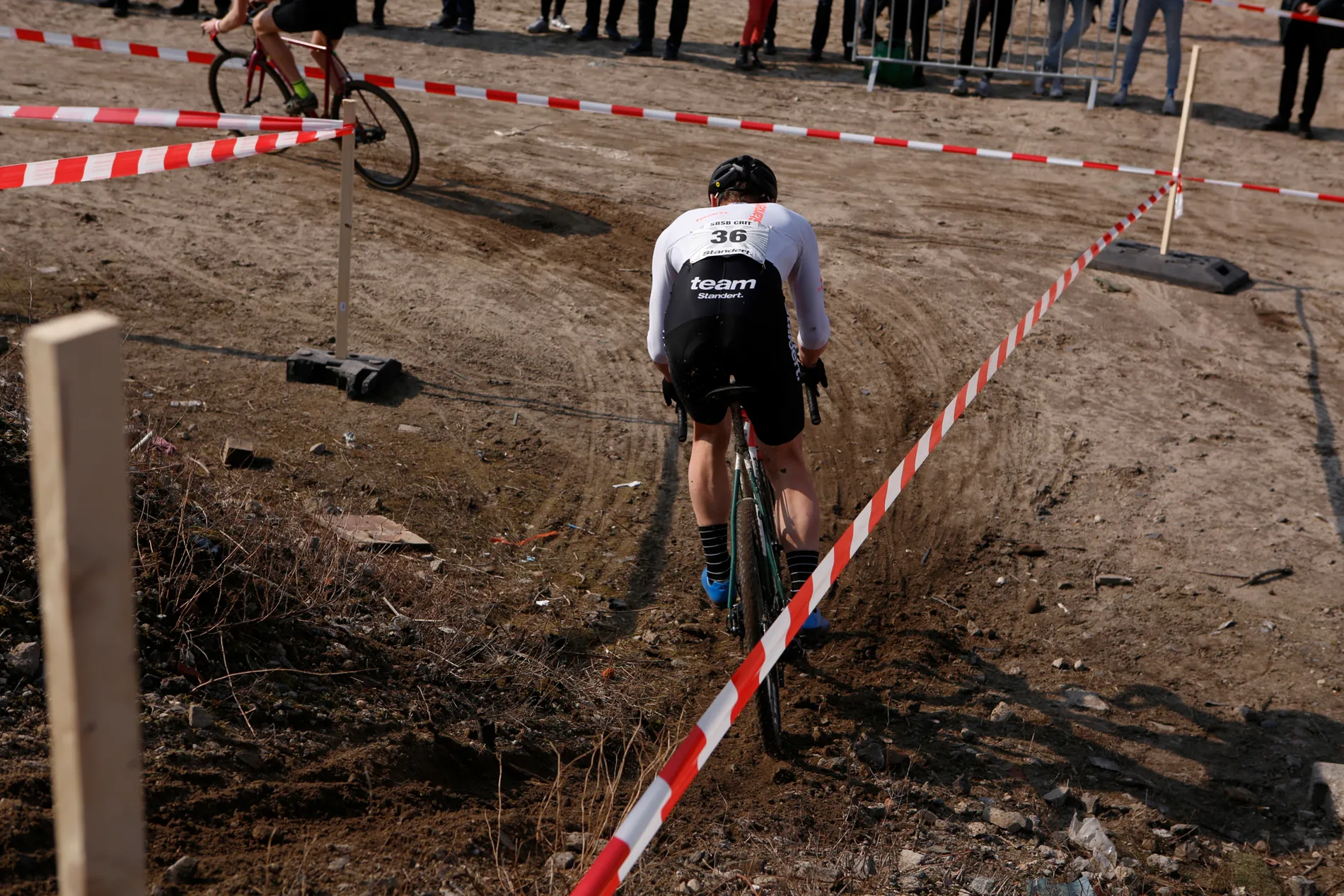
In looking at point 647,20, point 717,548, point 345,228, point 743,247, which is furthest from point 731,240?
point 647,20

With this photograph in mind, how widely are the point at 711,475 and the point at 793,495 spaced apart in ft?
1.14

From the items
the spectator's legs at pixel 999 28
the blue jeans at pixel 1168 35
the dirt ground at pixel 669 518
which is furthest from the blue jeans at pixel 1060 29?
the dirt ground at pixel 669 518

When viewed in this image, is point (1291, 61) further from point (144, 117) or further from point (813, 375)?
point (144, 117)

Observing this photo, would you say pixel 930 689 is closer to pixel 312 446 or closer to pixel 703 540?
pixel 703 540

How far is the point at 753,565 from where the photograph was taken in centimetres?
401

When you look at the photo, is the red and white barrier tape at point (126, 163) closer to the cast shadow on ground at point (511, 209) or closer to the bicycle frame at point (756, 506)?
the bicycle frame at point (756, 506)

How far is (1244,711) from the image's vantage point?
4.91m

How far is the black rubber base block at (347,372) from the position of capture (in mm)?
6910

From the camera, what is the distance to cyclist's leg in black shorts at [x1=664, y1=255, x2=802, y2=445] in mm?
4082

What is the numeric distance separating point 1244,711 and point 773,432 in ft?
8.26

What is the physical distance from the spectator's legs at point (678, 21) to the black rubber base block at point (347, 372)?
932cm

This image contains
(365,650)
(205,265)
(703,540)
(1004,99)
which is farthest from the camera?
(1004,99)

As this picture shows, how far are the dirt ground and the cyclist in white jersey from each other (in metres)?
0.77

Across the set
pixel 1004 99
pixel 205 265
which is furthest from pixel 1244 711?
pixel 1004 99
